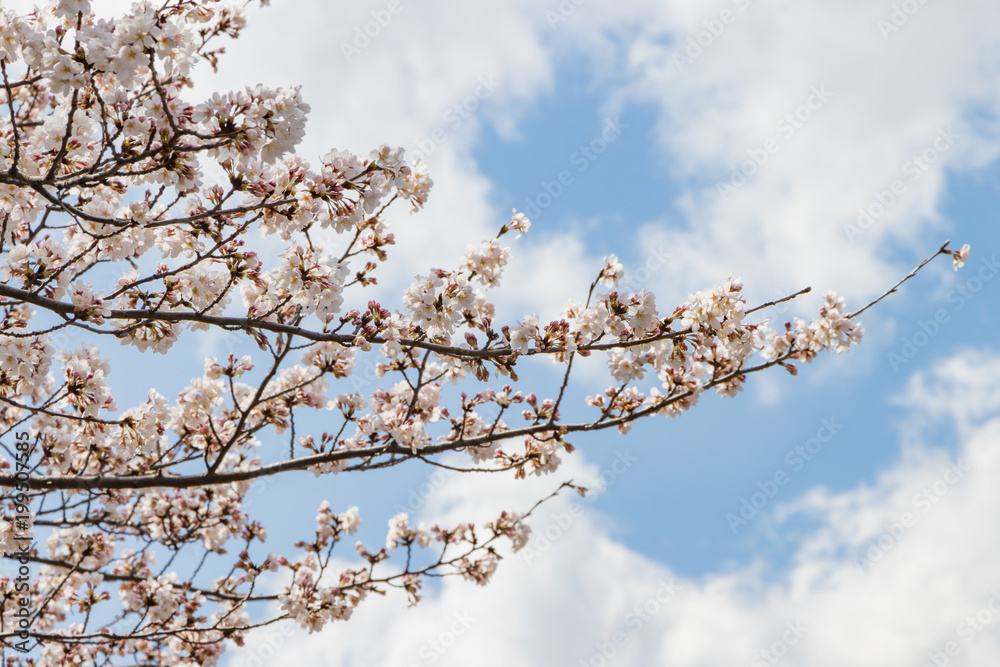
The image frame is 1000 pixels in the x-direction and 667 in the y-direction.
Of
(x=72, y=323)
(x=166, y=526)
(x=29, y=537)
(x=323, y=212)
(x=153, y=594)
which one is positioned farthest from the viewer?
(x=166, y=526)

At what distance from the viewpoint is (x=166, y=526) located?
6797 millimetres

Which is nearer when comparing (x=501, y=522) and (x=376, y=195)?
(x=376, y=195)

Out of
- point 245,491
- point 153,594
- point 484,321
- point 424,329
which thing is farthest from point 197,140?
point 153,594

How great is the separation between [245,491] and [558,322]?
3965 mm

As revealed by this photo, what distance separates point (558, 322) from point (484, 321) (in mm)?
453

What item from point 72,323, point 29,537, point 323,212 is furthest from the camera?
point 29,537

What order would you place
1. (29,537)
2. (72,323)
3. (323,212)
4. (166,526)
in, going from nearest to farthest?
(72,323) < (323,212) < (29,537) < (166,526)

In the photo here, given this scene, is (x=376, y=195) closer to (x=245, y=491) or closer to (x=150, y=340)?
(x=150, y=340)

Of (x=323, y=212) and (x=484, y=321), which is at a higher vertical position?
(x=323, y=212)

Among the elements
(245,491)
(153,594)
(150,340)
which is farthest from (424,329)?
(153,594)

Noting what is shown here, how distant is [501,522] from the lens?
6688mm

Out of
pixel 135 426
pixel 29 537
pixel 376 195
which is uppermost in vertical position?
pixel 376 195

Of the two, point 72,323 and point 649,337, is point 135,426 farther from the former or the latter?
point 649,337

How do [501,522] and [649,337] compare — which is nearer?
[649,337]
